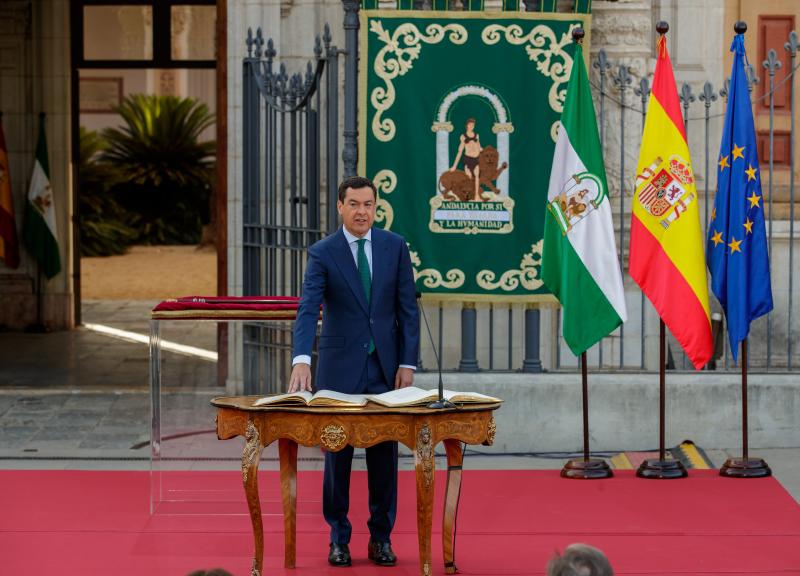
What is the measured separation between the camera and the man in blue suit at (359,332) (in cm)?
727

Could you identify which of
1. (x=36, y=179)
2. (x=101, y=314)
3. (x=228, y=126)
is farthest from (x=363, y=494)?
(x=101, y=314)

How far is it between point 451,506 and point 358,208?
1.50 metres

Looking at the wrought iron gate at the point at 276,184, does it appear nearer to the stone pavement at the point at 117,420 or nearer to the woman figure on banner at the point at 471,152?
the stone pavement at the point at 117,420

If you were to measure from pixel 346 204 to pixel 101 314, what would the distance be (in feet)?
39.4

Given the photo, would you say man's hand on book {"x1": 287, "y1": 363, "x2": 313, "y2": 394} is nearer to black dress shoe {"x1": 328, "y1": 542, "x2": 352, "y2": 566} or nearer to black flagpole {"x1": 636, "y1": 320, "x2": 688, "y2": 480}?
black dress shoe {"x1": 328, "y1": 542, "x2": 352, "y2": 566}

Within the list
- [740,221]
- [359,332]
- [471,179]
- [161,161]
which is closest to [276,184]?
[471,179]

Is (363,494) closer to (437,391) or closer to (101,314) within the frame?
(437,391)

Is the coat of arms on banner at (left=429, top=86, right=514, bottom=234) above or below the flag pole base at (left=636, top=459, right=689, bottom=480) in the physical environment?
above

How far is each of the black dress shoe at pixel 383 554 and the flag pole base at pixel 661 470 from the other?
8.38ft

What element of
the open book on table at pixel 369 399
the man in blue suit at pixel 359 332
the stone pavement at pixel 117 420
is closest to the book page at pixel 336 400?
the open book on table at pixel 369 399

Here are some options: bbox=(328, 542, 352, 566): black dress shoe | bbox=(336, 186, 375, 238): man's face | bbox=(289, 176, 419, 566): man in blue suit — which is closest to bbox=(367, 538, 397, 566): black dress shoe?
bbox=(289, 176, 419, 566): man in blue suit

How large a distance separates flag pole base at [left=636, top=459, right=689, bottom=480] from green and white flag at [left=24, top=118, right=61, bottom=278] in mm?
8503

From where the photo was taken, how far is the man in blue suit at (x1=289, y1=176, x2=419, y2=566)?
727 centimetres

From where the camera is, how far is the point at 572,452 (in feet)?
33.3
